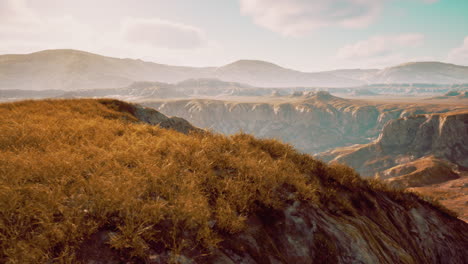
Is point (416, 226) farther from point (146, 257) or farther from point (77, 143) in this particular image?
point (77, 143)

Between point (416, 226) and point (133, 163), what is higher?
point (133, 163)

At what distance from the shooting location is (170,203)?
4.69 meters

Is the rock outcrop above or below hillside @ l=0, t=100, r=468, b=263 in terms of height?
above

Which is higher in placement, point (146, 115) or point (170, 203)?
point (146, 115)

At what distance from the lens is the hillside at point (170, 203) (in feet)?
12.1

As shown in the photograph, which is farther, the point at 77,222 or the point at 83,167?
the point at 83,167

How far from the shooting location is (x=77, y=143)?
6.73m

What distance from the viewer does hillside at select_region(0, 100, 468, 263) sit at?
146 inches

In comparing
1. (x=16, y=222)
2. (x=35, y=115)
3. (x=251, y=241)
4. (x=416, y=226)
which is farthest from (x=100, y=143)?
(x=416, y=226)

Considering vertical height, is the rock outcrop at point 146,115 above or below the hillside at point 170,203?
above

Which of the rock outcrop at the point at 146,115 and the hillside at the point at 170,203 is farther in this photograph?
the rock outcrop at the point at 146,115

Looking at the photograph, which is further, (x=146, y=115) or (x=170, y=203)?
(x=146, y=115)

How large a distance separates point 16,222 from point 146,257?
215 cm

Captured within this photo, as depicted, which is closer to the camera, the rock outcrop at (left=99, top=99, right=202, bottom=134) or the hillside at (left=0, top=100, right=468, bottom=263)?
the hillside at (left=0, top=100, right=468, bottom=263)
